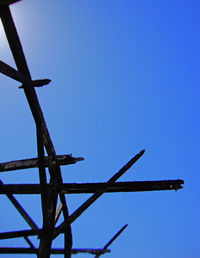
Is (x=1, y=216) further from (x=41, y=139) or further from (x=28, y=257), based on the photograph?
(x=41, y=139)

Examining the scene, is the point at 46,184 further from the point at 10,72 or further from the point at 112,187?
the point at 10,72

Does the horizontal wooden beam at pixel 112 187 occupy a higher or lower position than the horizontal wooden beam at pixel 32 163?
lower

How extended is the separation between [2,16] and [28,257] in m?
115

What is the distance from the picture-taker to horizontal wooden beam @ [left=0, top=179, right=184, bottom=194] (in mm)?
3770

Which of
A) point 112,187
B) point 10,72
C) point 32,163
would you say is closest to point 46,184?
point 32,163

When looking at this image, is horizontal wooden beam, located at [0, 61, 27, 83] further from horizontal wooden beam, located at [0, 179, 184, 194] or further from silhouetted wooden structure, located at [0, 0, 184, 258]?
horizontal wooden beam, located at [0, 179, 184, 194]

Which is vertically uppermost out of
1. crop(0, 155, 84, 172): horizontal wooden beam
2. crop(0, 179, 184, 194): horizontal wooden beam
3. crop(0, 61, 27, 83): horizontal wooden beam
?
crop(0, 61, 27, 83): horizontal wooden beam

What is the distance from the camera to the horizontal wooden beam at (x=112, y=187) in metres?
3.77

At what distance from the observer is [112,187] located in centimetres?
395

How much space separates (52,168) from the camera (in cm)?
400

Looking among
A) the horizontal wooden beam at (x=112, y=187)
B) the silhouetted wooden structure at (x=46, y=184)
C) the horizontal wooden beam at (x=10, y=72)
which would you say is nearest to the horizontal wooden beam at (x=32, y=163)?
the silhouetted wooden structure at (x=46, y=184)

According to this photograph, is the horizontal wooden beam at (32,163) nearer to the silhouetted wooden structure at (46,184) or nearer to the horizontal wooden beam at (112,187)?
the silhouetted wooden structure at (46,184)

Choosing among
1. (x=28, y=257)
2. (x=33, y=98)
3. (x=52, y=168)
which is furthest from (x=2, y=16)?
(x=28, y=257)

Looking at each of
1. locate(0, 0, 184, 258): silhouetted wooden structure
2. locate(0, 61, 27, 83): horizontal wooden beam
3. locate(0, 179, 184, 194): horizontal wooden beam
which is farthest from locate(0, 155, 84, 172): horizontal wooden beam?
locate(0, 61, 27, 83): horizontal wooden beam
